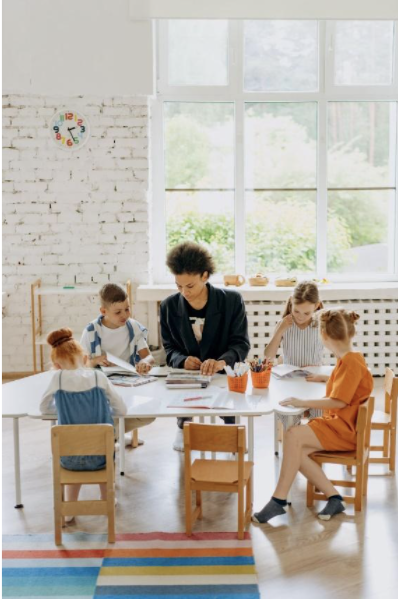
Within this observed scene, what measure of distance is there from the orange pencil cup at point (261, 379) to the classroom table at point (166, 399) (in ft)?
0.11

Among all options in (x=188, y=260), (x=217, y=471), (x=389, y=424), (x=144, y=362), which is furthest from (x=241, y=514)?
(x=188, y=260)

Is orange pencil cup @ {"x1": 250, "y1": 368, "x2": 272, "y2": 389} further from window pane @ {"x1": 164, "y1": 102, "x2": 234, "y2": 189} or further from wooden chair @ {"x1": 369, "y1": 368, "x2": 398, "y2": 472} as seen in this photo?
window pane @ {"x1": 164, "y1": 102, "x2": 234, "y2": 189}

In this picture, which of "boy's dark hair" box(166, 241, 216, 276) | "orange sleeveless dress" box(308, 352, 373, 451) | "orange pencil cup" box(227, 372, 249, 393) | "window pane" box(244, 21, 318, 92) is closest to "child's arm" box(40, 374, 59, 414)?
"orange pencil cup" box(227, 372, 249, 393)

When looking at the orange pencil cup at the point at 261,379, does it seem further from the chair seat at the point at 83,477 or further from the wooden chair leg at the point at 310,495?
the chair seat at the point at 83,477

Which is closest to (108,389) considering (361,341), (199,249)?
(199,249)

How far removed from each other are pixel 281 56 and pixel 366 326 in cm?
234

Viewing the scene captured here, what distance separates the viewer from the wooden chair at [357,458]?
3.41m

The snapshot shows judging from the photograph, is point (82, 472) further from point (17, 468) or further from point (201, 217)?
point (201, 217)

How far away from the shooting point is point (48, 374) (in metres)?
4.08

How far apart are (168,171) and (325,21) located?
178 centimetres

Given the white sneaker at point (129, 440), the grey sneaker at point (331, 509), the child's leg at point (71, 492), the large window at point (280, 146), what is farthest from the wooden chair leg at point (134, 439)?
the large window at point (280, 146)

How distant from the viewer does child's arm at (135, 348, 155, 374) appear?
13.0 ft

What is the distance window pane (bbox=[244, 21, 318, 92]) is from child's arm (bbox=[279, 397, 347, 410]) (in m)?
3.64

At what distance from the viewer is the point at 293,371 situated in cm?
398
